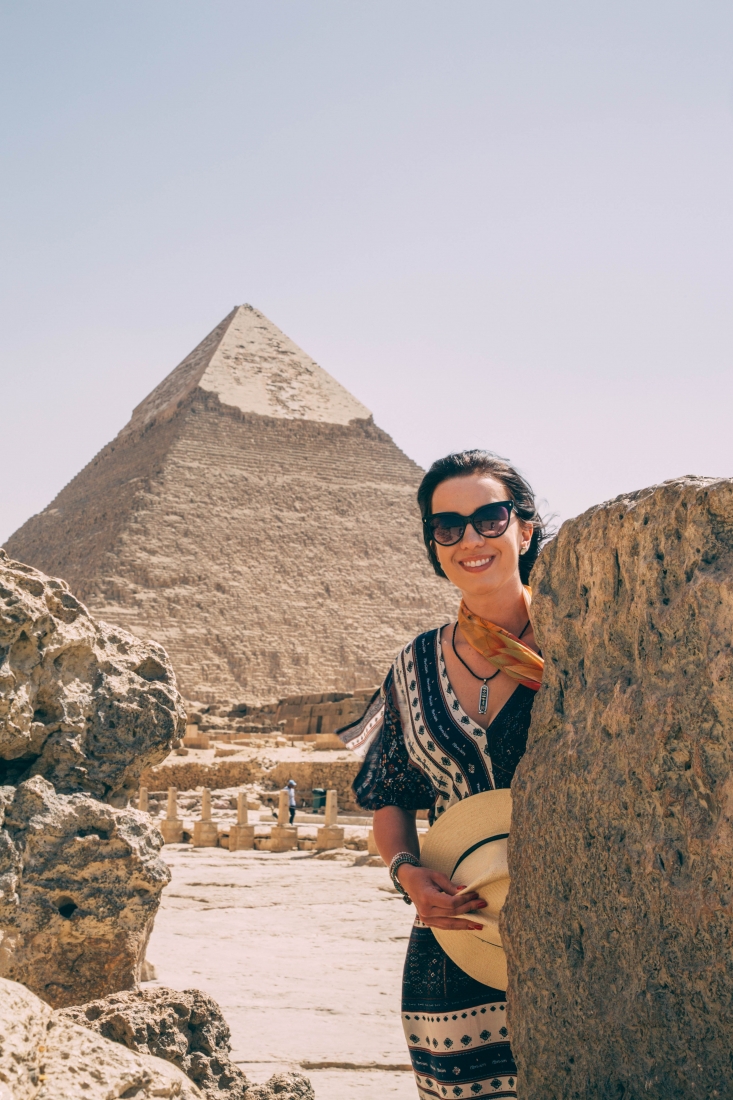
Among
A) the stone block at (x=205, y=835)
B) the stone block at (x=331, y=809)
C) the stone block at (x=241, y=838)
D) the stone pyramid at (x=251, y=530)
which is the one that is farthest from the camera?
the stone pyramid at (x=251, y=530)

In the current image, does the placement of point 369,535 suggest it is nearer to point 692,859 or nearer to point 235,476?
point 235,476

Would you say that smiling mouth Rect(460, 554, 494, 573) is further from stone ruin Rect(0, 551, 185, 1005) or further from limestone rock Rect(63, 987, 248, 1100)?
stone ruin Rect(0, 551, 185, 1005)

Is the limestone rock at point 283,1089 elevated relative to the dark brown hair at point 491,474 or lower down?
lower down

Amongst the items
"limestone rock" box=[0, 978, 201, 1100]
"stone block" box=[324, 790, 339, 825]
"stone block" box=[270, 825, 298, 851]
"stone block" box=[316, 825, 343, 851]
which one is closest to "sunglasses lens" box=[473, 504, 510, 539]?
"limestone rock" box=[0, 978, 201, 1100]

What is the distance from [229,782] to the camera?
54.6 ft

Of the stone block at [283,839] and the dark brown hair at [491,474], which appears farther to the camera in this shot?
the stone block at [283,839]

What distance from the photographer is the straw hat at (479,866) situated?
4.51ft

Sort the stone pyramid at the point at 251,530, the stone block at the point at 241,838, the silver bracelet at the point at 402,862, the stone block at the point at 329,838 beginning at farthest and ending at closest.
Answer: the stone pyramid at the point at 251,530
the stone block at the point at 241,838
the stone block at the point at 329,838
the silver bracelet at the point at 402,862

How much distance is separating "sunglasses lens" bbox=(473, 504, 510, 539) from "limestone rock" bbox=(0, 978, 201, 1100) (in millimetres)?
849

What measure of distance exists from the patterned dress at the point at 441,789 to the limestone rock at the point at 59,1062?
0.35 metres

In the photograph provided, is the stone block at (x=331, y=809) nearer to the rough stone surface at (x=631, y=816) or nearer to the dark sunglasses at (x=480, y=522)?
the dark sunglasses at (x=480, y=522)

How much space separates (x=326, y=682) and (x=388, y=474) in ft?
66.8

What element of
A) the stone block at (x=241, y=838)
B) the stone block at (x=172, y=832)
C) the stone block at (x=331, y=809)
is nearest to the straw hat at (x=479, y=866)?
the stone block at (x=241, y=838)

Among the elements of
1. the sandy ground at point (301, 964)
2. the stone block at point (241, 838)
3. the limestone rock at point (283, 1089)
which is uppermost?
the limestone rock at point (283, 1089)
